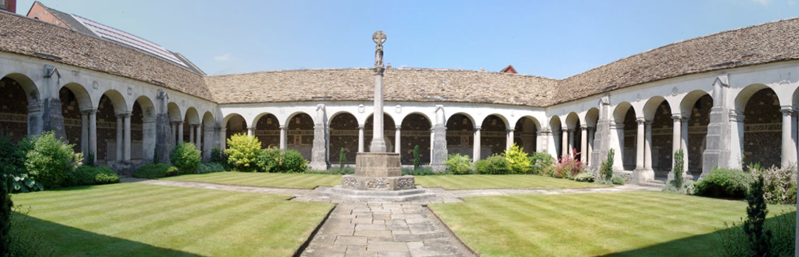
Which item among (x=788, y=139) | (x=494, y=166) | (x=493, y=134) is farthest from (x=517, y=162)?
(x=788, y=139)

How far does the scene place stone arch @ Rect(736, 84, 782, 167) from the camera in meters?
19.2

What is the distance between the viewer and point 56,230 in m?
7.81

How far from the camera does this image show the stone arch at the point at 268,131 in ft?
112

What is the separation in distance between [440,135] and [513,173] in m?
5.07

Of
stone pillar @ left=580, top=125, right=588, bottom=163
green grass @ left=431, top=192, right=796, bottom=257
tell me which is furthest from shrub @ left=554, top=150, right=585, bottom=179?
green grass @ left=431, top=192, right=796, bottom=257

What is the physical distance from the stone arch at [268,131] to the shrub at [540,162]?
60.4 feet

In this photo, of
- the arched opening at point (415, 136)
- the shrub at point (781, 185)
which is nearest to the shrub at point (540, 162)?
the arched opening at point (415, 136)

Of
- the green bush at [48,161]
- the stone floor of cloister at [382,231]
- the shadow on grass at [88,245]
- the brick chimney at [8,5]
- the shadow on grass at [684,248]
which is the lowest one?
the stone floor of cloister at [382,231]

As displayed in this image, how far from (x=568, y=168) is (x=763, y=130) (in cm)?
857

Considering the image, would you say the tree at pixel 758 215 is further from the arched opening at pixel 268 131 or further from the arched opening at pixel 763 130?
the arched opening at pixel 268 131

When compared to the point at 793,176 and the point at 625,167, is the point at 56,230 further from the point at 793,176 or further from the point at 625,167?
the point at 625,167

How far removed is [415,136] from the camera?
111 feet

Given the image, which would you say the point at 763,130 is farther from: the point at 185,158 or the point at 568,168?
the point at 185,158

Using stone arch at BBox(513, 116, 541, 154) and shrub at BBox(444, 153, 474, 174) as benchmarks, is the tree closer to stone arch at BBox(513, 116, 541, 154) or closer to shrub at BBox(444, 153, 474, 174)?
shrub at BBox(444, 153, 474, 174)
